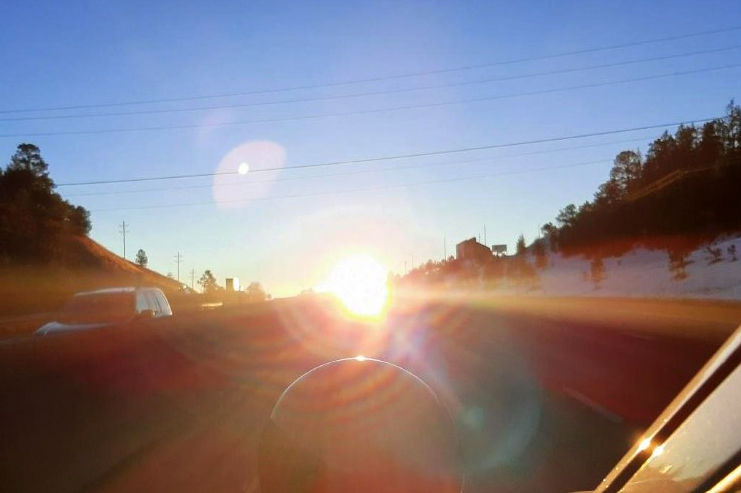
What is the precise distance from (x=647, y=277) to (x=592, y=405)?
2376 inches

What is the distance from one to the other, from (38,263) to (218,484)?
70260 mm

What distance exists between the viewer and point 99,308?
75.3 feet

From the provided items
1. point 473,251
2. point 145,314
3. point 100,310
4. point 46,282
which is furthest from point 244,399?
point 473,251

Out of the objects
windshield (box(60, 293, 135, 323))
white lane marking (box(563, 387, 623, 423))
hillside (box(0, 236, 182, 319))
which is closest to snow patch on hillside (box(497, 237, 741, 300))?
windshield (box(60, 293, 135, 323))

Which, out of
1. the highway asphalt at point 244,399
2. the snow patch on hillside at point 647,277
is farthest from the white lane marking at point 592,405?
the snow patch on hillside at point 647,277

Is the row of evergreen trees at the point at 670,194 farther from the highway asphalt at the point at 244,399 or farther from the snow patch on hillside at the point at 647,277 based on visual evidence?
the highway asphalt at the point at 244,399

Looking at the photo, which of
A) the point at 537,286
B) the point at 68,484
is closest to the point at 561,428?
the point at 68,484

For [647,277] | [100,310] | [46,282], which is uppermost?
[46,282]

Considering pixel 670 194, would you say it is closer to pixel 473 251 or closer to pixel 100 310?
pixel 100 310

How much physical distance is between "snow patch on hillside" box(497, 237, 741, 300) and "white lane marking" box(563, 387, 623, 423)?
35.9 m

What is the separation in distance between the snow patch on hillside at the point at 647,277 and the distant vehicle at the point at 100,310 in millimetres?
34655

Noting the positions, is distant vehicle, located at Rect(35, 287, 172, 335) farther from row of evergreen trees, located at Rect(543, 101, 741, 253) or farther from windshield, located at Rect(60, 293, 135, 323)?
row of evergreen trees, located at Rect(543, 101, 741, 253)

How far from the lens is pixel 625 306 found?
45.7 m

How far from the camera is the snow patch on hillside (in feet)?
184
